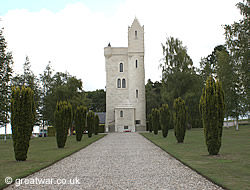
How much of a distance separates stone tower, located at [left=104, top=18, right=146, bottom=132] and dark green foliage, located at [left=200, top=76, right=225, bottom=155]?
117ft

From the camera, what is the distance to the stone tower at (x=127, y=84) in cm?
4822

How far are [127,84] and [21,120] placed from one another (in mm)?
38814

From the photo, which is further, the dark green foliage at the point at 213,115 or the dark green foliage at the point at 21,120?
the dark green foliage at the point at 213,115

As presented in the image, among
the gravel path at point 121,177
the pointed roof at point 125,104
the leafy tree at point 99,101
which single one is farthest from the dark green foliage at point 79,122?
the leafy tree at point 99,101

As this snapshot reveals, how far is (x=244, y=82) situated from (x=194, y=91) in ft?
59.1

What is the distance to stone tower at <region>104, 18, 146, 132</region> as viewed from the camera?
4822 centimetres

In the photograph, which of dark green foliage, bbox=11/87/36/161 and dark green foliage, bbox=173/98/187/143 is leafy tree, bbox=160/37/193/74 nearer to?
dark green foliage, bbox=173/98/187/143

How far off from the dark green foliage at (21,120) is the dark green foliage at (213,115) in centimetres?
716

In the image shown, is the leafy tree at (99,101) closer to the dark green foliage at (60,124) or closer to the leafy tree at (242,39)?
the leafy tree at (242,39)

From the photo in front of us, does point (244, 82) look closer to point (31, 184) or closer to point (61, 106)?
point (61, 106)

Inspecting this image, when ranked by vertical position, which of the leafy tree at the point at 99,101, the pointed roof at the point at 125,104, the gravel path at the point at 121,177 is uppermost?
the leafy tree at the point at 99,101

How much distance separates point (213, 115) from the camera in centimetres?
1231

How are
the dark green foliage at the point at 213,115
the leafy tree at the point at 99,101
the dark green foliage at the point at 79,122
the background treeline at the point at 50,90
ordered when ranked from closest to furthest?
the dark green foliage at the point at 213,115 → the dark green foliage at the point at 79,122 → the background treeline at the point at 50,90 → the leafy tree at the point at 99,101

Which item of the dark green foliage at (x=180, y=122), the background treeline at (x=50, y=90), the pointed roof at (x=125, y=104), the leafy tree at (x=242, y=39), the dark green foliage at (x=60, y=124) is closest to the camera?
the dark green foliage at (x=60, y=124)
